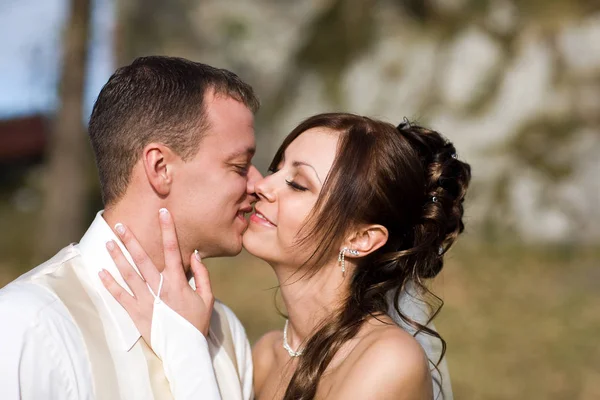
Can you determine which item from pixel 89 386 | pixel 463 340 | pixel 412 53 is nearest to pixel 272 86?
pixel 412 53

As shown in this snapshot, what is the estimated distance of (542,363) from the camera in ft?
23.7

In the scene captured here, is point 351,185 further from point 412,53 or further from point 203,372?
point 412,53

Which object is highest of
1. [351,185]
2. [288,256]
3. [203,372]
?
[351,185]

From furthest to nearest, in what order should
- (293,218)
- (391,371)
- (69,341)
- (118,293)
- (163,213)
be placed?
1. (293,218)
2. (163,213)
3. (391,371)
4. (118,293)
5. (69,341)

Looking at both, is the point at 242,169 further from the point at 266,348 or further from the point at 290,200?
the point at 266,348

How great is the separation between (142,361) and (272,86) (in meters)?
12.0

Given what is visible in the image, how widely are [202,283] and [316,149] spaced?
76 centimetres

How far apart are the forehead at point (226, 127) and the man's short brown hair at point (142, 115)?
0.11 feet

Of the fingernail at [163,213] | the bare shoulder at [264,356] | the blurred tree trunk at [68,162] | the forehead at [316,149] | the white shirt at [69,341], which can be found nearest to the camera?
the white shirt at [69,341]

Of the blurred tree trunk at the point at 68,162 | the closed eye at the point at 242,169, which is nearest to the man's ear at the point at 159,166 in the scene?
the closed eye at the point at 242,169

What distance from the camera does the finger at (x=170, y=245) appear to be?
9.23 feet

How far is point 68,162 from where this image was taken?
10758 millimetres

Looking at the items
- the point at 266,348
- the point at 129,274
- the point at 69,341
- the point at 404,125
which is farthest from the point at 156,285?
the point at 404,125

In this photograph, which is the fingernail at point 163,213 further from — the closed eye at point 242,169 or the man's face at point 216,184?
the closed eye at point 242,169
